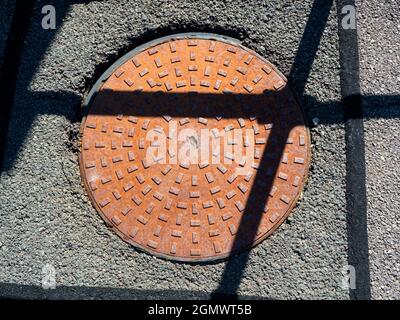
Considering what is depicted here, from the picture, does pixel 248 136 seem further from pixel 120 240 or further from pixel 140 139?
pixel 120 240

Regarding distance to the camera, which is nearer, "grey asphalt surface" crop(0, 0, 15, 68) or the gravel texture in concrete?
the gravel texture in concrete

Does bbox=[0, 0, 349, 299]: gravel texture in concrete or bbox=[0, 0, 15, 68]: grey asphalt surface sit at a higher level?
bbox=[0, 0, 15, 68]: grey asphalt surface

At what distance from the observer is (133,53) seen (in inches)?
152

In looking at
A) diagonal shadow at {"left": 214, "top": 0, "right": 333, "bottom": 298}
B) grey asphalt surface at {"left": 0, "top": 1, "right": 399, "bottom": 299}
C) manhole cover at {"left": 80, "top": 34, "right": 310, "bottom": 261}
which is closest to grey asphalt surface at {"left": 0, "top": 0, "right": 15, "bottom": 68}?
grey asphalt surface at {"left": 0, "top": 1, "right": 399, "bottom": 299}

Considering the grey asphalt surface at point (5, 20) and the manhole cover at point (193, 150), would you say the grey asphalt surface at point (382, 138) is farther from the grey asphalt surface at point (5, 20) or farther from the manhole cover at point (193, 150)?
the grey asphalt surface at point (5, 20)

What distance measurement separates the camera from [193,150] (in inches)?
145

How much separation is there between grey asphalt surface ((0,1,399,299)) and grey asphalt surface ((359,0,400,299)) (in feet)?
0.03

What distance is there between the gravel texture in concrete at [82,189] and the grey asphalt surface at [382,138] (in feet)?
0.70

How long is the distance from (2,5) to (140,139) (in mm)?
1481

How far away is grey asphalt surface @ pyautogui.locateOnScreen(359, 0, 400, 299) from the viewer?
143 inches

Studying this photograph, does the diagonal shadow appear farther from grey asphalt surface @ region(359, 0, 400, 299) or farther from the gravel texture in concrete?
grey asphalt surface @ region(359, 0, 400, 299)

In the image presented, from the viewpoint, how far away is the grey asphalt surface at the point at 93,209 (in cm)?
360

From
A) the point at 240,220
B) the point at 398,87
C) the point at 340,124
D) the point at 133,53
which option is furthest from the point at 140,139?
the point at 398,87
